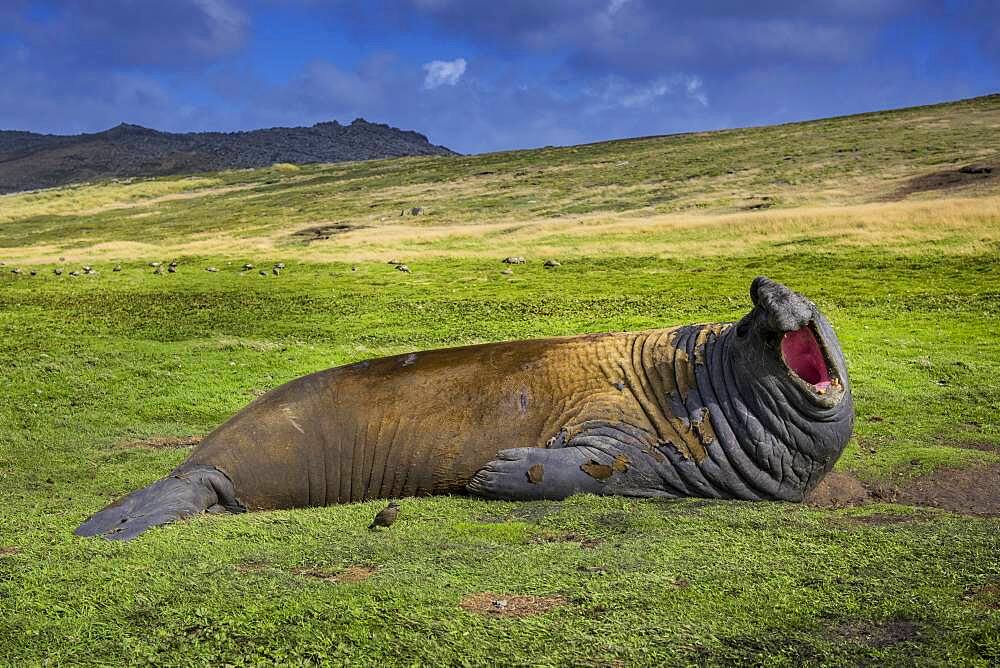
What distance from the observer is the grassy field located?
5098 mm

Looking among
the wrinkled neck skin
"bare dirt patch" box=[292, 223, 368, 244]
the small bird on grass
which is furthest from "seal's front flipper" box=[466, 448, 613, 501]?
"bare dirt patch" box=[292, 223, 368, 244]

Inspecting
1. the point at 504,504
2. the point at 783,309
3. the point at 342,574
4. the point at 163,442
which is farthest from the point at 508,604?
the point at 163,442

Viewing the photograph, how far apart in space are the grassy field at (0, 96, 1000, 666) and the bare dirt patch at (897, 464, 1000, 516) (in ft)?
0.13

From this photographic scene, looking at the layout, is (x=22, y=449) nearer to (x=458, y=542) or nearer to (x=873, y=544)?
(x=458, y=542)

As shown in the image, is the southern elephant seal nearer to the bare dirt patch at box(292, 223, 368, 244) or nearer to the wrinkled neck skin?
the wrinkled neck skin

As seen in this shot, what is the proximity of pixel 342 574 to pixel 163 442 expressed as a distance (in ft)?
24.7

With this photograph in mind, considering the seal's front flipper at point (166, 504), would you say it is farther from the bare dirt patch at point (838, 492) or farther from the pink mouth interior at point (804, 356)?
the bare dirt patch at point (838, 492)

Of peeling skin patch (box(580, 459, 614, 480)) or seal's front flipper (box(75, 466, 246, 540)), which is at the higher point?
peeling skin patch (box(580, 459, 614, 480))

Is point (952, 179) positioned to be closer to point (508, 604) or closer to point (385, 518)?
point (385, 518)

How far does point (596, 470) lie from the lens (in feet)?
27.9

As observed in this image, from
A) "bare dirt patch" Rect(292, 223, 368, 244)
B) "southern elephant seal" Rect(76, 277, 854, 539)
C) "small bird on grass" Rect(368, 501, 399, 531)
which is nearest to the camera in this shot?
"small bird on grass" Rect(368, 501, 399, 531)

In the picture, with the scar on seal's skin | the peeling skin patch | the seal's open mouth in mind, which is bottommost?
the peeling skin patch

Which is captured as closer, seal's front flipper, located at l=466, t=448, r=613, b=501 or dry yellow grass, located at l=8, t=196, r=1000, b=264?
seal's front flipper, located at l=466, t=448, r=613, b=501

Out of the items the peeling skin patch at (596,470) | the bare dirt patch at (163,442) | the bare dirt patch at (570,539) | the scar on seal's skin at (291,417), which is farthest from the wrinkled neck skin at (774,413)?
the bare dirt patch at (163,442)
